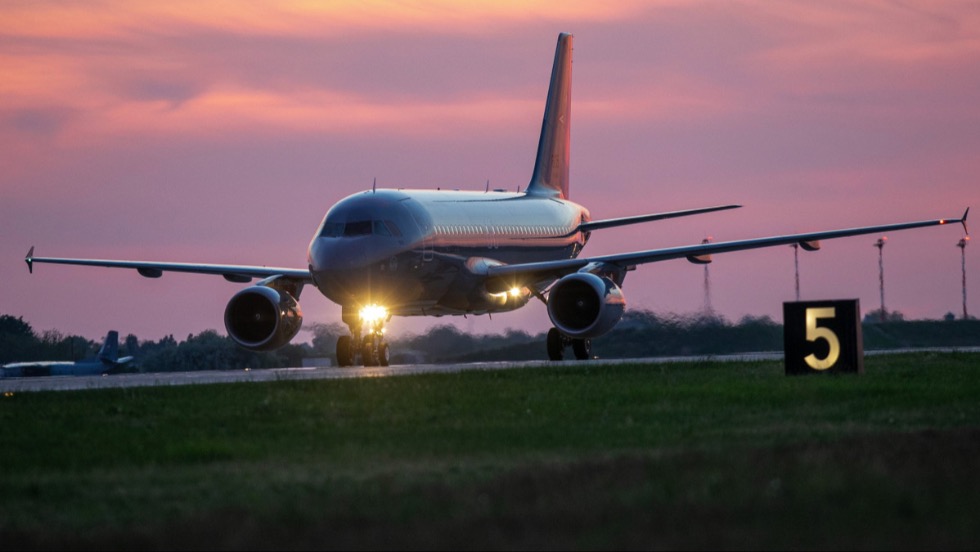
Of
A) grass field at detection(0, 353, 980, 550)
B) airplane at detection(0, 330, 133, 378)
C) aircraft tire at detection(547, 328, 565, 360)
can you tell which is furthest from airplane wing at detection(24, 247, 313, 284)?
airplane at detection(0, 330, 133, 378)

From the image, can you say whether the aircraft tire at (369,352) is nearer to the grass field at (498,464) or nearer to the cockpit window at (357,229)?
the cockpit window at (357,229)

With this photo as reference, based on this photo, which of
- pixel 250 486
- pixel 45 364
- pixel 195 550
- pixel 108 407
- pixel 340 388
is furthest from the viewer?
pixel 45 364

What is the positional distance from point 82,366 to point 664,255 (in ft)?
152

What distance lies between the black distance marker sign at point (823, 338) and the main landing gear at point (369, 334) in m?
12.8

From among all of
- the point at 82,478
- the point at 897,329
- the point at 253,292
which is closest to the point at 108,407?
the point at 82,478

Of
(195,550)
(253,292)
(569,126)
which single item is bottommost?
(195,550)

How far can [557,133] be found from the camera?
53.5m

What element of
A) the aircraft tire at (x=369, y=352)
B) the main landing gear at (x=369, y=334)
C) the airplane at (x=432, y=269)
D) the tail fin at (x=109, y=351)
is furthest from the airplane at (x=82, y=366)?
the aircraft tire at (x=369, y=352)

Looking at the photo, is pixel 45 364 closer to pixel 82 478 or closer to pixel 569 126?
pixel 569 126

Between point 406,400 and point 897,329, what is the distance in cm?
4242

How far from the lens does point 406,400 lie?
24094 mm

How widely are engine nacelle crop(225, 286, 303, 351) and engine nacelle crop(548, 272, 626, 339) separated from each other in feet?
20.5

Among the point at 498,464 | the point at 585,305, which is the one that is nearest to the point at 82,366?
the point at 585,305

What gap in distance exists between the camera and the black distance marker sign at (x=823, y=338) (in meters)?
29.3
